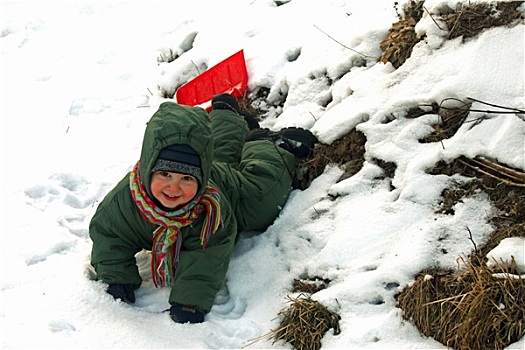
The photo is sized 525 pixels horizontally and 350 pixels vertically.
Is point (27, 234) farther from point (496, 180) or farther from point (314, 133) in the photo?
point (496, 180)

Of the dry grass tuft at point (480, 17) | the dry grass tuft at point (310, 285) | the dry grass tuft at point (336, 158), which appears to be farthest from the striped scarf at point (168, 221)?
the dry grass tuft at point (480, 17)

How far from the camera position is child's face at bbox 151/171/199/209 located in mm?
2795

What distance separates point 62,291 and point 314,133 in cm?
175

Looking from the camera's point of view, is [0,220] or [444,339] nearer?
[444,339]

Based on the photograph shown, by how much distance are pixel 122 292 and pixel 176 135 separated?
0.83 m

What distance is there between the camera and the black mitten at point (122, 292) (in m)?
2.98

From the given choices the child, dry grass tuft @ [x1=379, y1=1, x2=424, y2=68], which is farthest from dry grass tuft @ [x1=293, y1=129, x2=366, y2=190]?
dry grass tuft @ [x1=379, y1=1, x2=424, y2=68]

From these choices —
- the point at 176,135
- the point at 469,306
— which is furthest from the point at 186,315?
the point at 469,306

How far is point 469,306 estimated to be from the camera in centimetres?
237

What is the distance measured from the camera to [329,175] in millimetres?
3555

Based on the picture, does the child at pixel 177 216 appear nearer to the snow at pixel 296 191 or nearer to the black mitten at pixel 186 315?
the black mitten at pixel 186 315

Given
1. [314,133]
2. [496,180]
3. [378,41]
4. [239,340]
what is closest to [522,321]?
[496,180]

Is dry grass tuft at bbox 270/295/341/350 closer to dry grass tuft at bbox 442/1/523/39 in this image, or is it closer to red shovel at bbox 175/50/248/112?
dry grass tuft at bbox 442/1/523/39

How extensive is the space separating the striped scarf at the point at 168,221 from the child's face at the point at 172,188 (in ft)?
0.17
